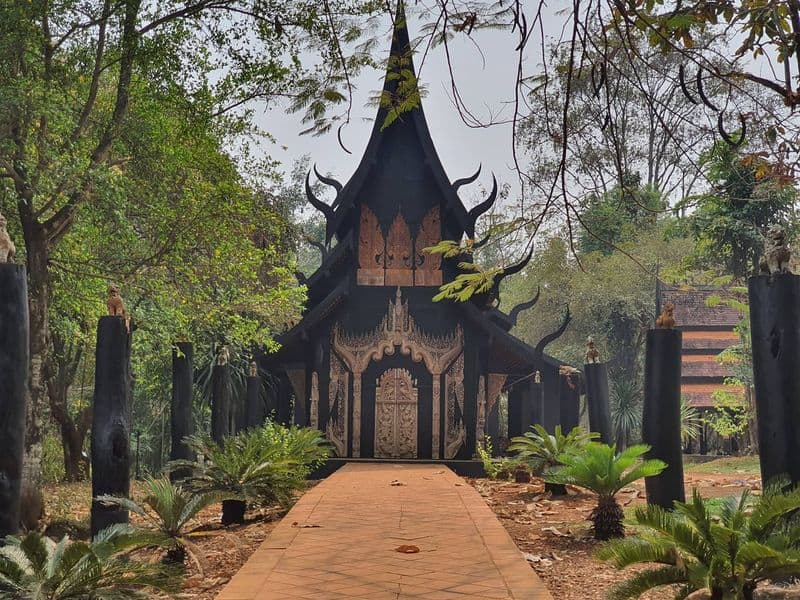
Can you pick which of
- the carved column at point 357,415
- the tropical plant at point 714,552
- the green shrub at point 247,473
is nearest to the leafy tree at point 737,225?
the carved column at point 357,415

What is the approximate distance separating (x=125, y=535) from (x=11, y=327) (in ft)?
6.10

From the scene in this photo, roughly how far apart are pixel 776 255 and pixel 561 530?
13.7ft

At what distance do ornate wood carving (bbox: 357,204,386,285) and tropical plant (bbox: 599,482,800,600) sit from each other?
13.9m

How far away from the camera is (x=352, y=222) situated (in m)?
19.9

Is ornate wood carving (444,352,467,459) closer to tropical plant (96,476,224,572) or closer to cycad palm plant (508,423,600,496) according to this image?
cycad palm plant (508,423,600,496)

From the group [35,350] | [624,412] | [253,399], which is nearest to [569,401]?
[253,399]

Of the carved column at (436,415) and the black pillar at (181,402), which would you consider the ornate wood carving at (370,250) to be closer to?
the carved column at (436,415)

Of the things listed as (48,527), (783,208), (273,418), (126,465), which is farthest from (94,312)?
(783,208)

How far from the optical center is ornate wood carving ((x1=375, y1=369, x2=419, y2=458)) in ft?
62.8

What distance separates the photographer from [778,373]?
23.0 ft

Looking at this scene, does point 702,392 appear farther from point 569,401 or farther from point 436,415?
point 436,415

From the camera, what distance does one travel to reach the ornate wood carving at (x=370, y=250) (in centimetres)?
1952

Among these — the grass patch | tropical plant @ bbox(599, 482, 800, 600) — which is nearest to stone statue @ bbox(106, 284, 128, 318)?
tropical plant @ bbox(599, 482, 800, 600)

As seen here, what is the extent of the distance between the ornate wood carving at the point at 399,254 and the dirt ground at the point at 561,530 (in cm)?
495
